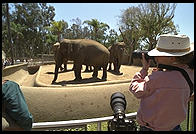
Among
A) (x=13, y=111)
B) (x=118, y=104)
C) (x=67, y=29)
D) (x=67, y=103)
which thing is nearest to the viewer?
(x=118, y=104)

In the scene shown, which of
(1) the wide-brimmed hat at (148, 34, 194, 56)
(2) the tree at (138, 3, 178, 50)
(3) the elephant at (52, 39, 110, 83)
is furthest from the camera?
(2) the tree at (138, 3, 178, 50)

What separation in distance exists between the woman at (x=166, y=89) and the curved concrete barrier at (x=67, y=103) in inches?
101

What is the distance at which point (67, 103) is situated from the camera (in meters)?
4.04

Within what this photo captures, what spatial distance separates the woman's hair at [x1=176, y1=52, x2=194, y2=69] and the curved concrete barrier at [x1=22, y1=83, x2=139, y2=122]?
2.73 metres

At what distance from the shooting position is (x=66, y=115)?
402 centimetres

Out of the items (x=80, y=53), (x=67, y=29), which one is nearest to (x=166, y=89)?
(x=80, y=53)

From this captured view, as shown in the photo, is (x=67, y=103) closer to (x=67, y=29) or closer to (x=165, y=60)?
(x=165, y=60)

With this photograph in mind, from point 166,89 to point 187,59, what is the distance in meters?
0.32

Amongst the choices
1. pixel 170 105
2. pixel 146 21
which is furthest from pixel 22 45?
pixel 170 105

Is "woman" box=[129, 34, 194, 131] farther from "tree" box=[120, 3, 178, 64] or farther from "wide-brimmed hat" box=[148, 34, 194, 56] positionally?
"tree" box=[120, 3, 178, 64]

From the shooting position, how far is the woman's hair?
5.01 ft

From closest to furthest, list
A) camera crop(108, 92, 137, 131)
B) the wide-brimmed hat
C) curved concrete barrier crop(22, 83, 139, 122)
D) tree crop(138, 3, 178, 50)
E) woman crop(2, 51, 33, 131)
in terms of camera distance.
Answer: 1. camera crop(108, 92, 137, 131)
2. the wide-brimmed hat
3. woman crop(2, 51, 33, 131)
4. curved concrete barrier crop(22, 83, 139, 122)
5. tree crop(138, 3, 178, 50)

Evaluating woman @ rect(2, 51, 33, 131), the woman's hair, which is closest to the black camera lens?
the woman's hair

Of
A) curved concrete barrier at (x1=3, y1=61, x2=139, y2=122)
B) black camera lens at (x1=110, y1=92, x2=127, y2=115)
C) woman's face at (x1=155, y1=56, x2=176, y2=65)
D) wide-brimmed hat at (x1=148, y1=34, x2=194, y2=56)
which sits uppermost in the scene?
wide-brimmed hat at (x1=148, y1=34, x2=194, y2=56)
